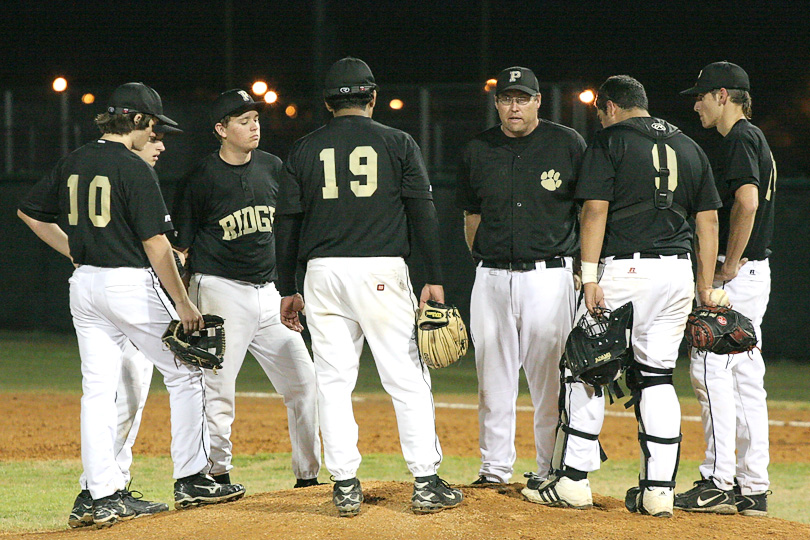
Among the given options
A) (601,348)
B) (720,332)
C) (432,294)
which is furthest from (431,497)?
(720,332)

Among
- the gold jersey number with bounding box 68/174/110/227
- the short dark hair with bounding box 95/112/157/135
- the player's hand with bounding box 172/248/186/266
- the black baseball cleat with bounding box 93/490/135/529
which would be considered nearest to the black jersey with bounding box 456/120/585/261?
the player's hand with bounding box 172/248/186/266

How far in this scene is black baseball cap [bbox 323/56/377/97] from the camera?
4258mm

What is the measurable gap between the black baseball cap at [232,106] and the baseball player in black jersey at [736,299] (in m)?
2.41

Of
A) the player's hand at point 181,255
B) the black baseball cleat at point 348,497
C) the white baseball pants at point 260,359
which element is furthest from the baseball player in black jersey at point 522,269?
the player's hand at point 181,255

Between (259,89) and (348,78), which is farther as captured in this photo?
(259,89)

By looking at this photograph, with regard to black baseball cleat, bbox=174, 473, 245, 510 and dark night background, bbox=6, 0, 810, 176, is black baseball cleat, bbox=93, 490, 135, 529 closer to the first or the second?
black baseball cleat, bbox=174, 473, 245, 510

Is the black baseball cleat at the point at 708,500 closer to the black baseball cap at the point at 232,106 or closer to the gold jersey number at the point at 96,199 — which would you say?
the black baseball cap at the point at 232,106

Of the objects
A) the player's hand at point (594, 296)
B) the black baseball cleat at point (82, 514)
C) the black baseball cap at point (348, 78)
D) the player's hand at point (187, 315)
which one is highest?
the black baseball cap at point (348, 78)

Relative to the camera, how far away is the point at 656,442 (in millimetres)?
4336

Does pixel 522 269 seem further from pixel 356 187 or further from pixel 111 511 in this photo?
pixel 111 511

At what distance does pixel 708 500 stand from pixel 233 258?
276cm

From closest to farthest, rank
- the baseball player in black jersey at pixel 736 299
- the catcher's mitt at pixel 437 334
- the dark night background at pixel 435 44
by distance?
the catcher's mitt at pixel 437 334, the baseball player in black jersey at pixel 736 299, the dark night background at pixel 435 44

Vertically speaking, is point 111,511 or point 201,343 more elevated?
point 201,343

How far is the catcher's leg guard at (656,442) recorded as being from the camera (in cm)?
429
